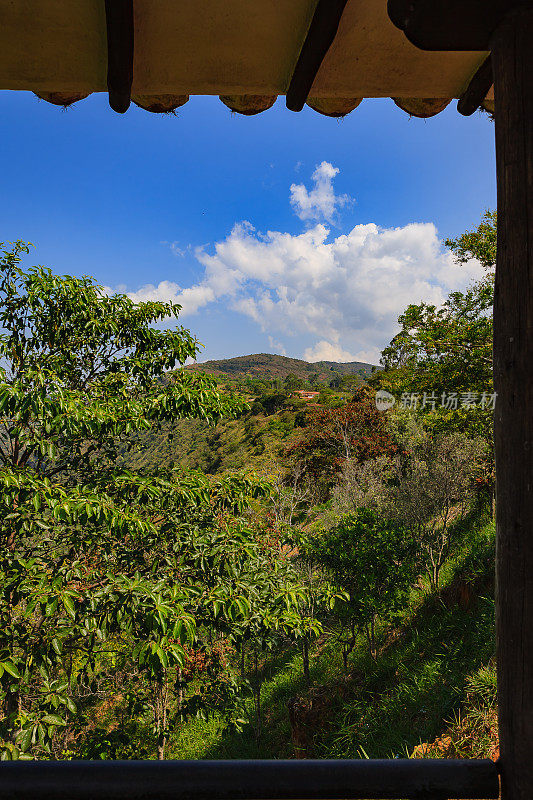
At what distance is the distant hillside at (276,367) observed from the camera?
8519 centimetres

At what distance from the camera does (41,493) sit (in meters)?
2.77

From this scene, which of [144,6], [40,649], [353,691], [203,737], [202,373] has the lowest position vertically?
[203,737]

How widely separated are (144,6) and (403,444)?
16.4m

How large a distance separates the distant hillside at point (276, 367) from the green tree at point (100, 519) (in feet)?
251

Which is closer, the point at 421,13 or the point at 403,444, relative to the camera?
the point at 421,13

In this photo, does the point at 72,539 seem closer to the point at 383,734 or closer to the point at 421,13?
the point at 421,13

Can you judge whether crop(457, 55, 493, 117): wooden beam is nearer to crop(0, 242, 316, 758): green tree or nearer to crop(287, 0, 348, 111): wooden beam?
crop(287, 0, 348, 111): wooden beam

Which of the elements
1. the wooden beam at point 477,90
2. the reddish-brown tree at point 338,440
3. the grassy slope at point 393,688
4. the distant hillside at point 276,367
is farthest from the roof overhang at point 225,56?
the distant hillside at point 276,367

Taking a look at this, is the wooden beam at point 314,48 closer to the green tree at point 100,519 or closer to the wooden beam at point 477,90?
the wooden beam at point 477,90

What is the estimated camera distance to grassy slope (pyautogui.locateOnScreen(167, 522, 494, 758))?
18.6 feet

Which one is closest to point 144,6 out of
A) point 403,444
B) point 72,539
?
point 72,539

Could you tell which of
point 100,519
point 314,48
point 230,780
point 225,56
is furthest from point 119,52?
point 100,519

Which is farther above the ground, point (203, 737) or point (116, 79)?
point (116, 79)

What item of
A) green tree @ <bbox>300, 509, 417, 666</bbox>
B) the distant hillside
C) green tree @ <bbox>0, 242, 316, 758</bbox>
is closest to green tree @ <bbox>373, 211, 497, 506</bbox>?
green tree @ <bbox>300, 509, 417, 666</bbox>
